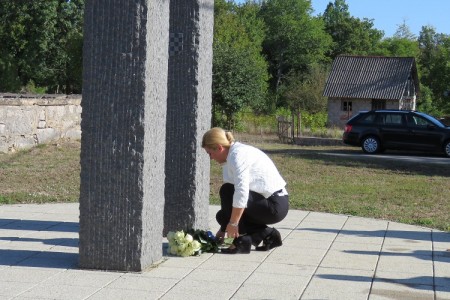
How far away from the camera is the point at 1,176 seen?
577 inches

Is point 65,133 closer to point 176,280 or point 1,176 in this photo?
point 1,176

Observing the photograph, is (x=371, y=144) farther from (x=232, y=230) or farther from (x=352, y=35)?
(x=352, y=35)

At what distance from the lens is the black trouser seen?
8328 millimetres

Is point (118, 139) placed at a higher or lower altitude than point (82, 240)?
higher

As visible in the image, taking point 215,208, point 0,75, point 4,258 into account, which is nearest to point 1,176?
point 215,208

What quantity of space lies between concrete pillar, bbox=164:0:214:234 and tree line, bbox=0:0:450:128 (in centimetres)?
2895

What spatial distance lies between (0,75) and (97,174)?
4309 centimetres

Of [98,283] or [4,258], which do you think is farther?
[4,258]

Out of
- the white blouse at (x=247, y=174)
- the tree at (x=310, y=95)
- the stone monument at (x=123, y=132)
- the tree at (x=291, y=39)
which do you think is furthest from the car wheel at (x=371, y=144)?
the tree at (x=291, y=39)

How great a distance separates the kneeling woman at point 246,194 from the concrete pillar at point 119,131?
87cm

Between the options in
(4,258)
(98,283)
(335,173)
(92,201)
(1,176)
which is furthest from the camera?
(335,173)

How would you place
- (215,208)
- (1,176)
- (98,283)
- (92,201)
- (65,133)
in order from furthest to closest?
(65,133)
(1,176)
(215,208)
(92,201)
(98,283)

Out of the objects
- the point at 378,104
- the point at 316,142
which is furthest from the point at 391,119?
the point at 378,104

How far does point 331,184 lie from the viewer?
16.3 m
